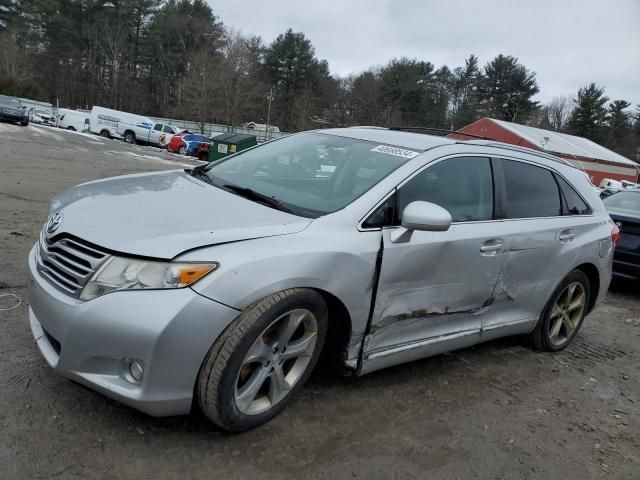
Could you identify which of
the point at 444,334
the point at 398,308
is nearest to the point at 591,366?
the point at 444,334

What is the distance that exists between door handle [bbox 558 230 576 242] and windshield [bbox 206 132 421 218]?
155cm

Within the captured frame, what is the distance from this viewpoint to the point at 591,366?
431 centimetres

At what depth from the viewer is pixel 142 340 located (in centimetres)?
221

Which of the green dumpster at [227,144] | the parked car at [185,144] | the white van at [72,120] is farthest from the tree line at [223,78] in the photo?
the green dumpster at [227,144]

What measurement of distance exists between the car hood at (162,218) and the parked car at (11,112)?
97.7 ft

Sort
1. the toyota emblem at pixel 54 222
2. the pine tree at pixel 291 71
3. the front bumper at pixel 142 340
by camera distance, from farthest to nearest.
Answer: the pine tree at pixel 291 71 < the toyota emblem at pixel 54 222 < the front bumper at pixel 142 340

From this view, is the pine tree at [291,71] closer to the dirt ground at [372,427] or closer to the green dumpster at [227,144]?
the green dumpster at [227,144]

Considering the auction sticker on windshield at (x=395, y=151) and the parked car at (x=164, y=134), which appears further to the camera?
the parked car at (x=164, y=134)

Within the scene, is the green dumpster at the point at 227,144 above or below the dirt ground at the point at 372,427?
below

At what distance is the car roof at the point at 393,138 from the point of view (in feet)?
11.5

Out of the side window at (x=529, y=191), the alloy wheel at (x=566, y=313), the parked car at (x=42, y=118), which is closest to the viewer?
the side window at (x=529, y=191)

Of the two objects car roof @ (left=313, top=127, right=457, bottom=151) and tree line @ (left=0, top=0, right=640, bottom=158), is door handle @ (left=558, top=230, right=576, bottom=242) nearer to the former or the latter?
car roof @ (left=313, top=127, right=457, bottom=151)

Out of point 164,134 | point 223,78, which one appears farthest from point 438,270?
point 223,78

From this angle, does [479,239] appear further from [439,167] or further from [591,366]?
[591,366]
